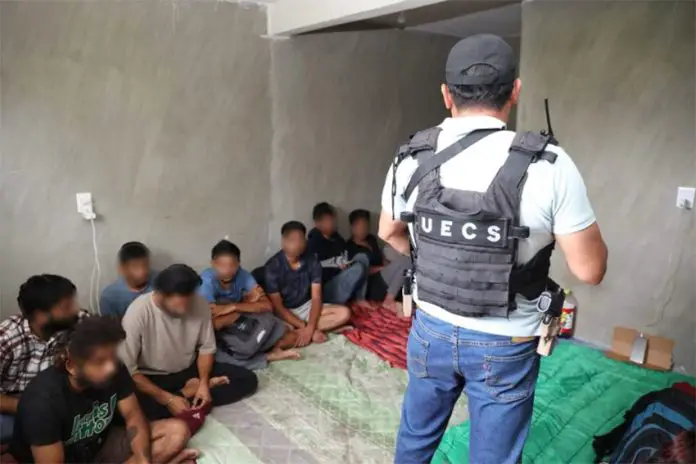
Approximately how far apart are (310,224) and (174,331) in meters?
1.40

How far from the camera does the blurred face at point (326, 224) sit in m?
3.17

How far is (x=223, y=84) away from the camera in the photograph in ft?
9.20

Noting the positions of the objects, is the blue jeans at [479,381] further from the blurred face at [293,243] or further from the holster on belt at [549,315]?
the blurred face at [293,243]

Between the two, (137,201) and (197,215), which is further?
(197,215)

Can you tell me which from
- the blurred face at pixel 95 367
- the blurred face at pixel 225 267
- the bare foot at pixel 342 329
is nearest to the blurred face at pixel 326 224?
the bare foot at pixel 342 329

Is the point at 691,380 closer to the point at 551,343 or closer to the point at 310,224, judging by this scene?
the point at 551,343

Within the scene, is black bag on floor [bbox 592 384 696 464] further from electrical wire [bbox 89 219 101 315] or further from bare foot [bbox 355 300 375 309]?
electrical wire [bbox 89 219 101 315]

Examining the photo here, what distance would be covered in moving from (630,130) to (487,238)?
1745mm

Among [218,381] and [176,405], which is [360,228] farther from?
[176,405]

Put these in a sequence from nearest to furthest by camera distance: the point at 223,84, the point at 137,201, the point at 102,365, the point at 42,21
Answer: the point at 102,365 < the point at 42,21 < the point at 137,201 < the point at 223,84

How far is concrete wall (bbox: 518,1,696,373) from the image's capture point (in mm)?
2246

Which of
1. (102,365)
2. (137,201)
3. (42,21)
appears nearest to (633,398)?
(102,365)

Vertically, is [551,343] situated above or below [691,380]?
above

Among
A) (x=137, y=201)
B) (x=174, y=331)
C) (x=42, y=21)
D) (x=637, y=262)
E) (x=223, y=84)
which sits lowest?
(x=174, y=331)
